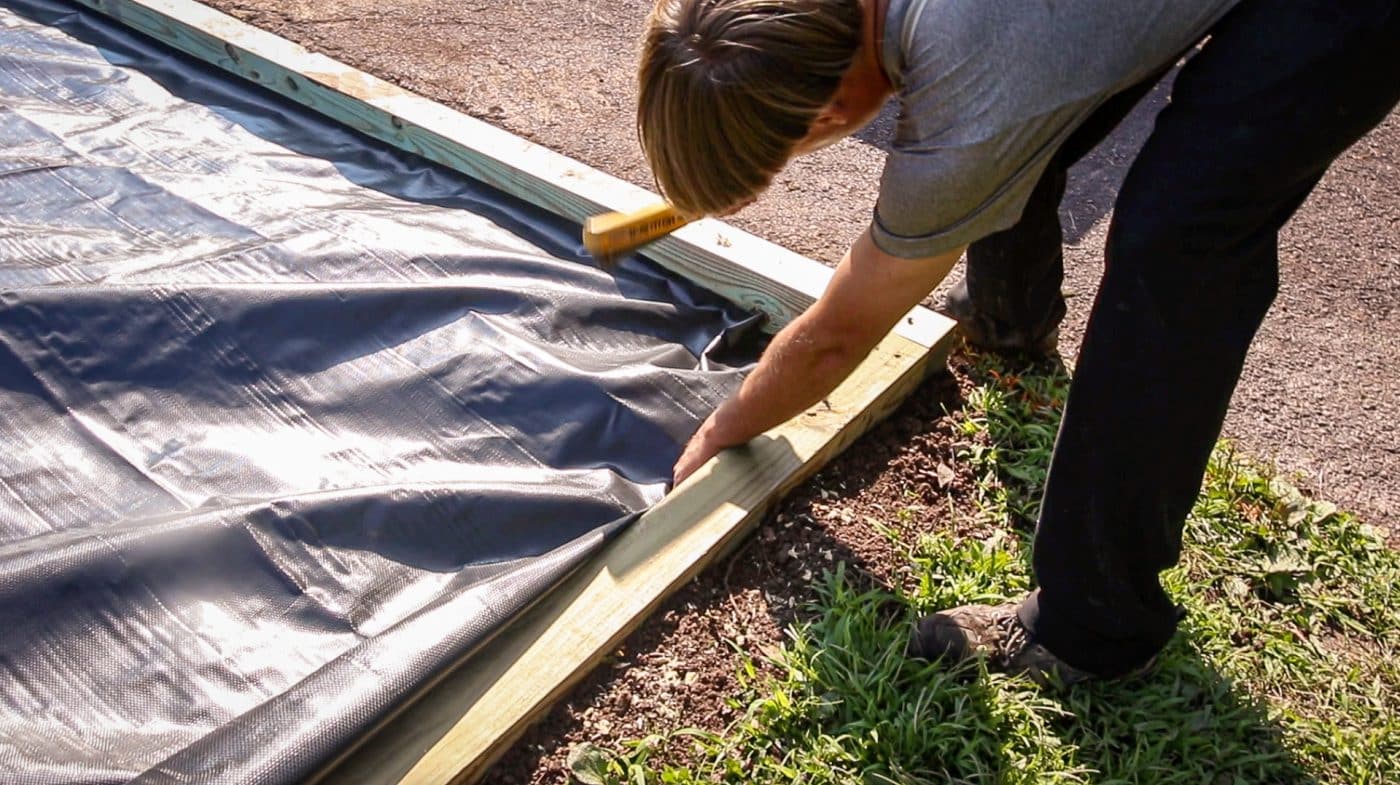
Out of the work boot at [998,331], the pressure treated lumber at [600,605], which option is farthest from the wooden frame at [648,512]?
the work boot at [998,331]

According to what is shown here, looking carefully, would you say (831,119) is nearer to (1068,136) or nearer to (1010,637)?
(1068,136)

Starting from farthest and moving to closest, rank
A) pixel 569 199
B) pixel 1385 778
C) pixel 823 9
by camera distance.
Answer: pixel 569 199 → pixel 1385 778 → pixel 823 9

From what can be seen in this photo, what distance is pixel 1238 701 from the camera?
5.81 ft

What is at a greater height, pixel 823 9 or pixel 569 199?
pixel 823 9

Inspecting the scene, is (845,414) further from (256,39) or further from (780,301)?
(256,39)

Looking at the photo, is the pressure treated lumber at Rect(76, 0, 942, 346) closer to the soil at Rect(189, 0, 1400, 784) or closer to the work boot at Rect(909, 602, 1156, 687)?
the soil at Rect(189, 0, 1400, 784)

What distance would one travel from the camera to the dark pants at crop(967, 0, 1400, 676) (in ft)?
4.28

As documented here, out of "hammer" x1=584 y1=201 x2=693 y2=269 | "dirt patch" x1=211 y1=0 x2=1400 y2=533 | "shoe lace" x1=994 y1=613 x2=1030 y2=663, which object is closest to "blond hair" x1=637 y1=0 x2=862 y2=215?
"hammer" x1=584 y1=201 x2=693 y2=269

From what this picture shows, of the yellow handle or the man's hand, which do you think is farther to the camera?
the yellow handle

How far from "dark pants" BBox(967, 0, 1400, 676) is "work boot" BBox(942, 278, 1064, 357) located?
2.56 ft

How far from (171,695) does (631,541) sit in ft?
2.39

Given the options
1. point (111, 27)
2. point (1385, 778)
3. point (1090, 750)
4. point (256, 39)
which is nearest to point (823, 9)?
point (1090, 750)

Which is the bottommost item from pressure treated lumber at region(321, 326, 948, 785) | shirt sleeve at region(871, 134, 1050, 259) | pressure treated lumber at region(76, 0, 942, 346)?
pressure treated lumber at region(321, 326, 948, 785)

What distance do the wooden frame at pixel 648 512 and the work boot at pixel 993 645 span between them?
0.38m
